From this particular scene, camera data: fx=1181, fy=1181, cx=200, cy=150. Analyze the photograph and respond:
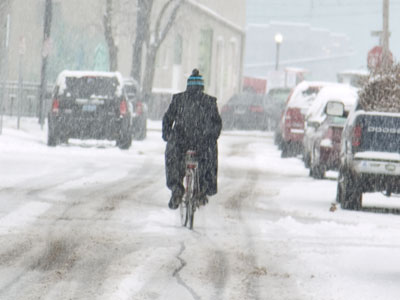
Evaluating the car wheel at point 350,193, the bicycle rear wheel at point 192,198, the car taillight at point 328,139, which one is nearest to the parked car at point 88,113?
the car taillight at point 328,139

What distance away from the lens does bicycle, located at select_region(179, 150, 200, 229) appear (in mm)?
12508

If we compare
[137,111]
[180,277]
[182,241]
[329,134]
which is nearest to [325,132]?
[329,134]

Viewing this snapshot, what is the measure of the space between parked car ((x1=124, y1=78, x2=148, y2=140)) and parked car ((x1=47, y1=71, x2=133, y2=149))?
4927 mm

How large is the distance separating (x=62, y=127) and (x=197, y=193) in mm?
14520

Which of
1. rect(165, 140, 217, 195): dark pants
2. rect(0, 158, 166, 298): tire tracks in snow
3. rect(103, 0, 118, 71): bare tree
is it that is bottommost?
rect(0, 158, 166, 298): tire tracks in snow

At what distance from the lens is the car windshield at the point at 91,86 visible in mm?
26922

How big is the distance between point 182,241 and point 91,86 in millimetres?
16036

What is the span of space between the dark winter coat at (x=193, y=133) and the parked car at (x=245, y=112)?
32242 millimetres

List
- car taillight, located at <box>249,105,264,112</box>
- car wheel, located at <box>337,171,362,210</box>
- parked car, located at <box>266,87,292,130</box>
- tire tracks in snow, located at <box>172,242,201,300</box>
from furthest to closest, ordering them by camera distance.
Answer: car taillight, located at <box>249,105,264,112</box> < parked car, located at <box>266,87,292,130</box> < car wheel, located at <box>337,171,362,210</box> < tire tracks in snow, located at <box>172,242,201,300</box>

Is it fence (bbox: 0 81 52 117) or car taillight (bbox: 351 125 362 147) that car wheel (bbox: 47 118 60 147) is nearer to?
car taillight (bbox: 351 125 362 147)

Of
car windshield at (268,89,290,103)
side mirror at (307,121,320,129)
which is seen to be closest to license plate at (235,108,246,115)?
car windshield at (268,89,290,103)

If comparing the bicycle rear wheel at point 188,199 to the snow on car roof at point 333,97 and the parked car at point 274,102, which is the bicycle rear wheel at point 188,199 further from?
the parked car at point 274,102

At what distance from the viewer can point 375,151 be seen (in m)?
14.9

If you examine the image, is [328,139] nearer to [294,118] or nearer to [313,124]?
[313,124]
